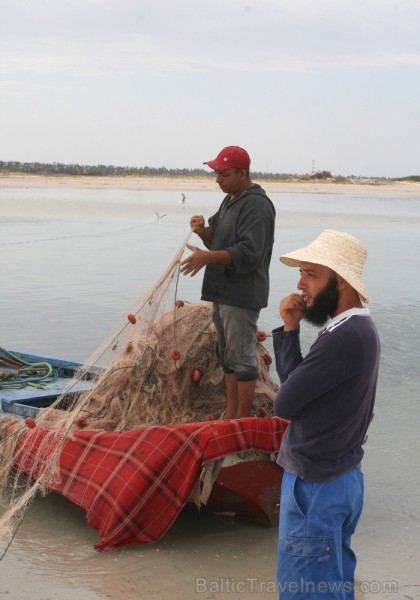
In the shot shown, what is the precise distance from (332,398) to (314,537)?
451 mm

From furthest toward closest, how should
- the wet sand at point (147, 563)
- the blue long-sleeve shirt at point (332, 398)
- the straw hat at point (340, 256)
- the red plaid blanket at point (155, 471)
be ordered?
the red plaid blanket at point (155, 471) → the wet sand at point (147, 563) → the straw hat at point (340, 256) → the blue long-sleeve shirt at point (332, 398)

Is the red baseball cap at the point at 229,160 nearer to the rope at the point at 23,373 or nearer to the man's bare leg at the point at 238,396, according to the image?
the man's bare leg at the point at 238,396

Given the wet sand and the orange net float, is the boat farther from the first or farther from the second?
the orange net float

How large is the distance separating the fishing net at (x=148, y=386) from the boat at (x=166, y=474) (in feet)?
1.34

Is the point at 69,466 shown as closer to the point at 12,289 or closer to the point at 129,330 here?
the point at 129,330

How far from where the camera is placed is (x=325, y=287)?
3115mm

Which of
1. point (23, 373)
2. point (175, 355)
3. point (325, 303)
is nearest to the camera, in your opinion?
point (325, 303)

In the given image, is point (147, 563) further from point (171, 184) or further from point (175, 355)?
point (171, 184)

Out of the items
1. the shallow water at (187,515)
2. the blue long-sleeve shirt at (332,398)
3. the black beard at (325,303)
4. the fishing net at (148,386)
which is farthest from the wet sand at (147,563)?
the black beard at (325,303)

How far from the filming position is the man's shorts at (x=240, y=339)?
510 cm

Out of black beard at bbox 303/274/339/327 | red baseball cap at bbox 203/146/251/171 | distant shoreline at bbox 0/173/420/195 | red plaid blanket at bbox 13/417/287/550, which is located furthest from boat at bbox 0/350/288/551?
distant shoreline at bbox 0/173/420/195

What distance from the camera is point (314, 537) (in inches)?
117

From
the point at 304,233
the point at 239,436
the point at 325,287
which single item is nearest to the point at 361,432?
the point at 325,287

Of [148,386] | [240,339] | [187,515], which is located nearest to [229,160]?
[240,339]
